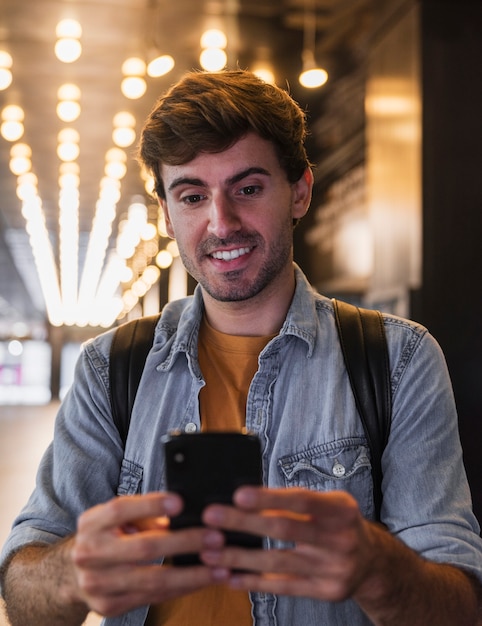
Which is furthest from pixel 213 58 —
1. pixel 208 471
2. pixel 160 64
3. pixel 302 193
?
pixel 208 471

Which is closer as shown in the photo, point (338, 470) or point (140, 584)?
point (140, 584)

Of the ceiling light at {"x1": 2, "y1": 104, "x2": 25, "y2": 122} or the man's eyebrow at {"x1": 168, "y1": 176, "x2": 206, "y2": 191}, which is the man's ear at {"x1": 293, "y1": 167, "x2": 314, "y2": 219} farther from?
the ceiling light at {"x1": 2, "y1": 104, "x2": 25, "y2": 122}

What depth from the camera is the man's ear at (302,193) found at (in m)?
2.12

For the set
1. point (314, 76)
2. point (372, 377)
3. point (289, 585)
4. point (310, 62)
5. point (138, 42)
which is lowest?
point (289, 585)

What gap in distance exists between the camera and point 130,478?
6.01 feet

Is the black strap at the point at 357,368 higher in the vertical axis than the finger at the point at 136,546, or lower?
higher

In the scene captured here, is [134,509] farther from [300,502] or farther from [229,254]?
[229,254]

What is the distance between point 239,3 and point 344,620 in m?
5.84

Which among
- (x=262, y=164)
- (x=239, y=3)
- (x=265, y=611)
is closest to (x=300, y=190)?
(x=262, y=164)

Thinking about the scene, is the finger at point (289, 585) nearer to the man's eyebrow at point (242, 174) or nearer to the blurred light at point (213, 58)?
the man's eyebrow at point (242, 174)

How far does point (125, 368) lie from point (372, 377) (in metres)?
0.59

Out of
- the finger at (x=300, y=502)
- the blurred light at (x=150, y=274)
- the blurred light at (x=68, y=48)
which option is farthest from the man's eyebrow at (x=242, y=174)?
the blurred light at (x=150, y=274)

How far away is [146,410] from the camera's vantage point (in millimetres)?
1868

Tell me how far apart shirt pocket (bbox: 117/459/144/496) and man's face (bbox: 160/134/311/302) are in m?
0.45
